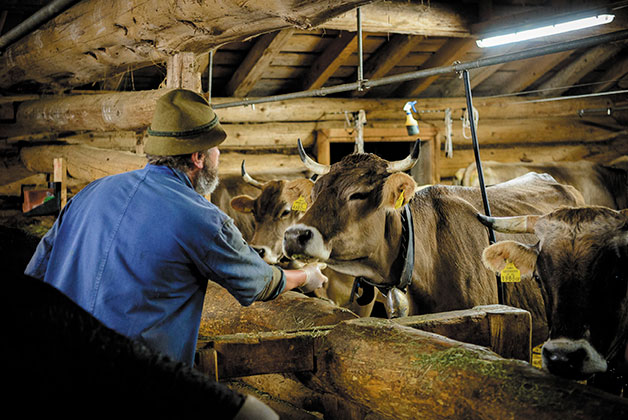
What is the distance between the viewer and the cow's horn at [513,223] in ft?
10.5

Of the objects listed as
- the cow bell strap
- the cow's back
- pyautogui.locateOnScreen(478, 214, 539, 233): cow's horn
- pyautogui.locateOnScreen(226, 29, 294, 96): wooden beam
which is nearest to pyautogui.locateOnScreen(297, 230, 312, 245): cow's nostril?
the cow bell strap

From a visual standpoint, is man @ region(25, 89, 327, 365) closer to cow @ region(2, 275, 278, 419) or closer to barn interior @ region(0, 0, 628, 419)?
barn interior @ region(0, 0, 628, 419)

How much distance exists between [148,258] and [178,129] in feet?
1.83

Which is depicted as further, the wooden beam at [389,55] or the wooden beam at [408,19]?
the wooden beam at [389,55]

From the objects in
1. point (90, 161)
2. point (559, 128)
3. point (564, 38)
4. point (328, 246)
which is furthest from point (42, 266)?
point (559, 128)

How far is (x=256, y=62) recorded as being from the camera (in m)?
6.98

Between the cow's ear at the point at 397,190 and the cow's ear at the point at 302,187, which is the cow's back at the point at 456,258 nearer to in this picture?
the cow's ear at the point at 397,190

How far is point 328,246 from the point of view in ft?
11.8

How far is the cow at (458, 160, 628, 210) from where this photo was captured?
834 centimetres

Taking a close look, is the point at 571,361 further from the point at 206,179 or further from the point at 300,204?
the point at 300,204

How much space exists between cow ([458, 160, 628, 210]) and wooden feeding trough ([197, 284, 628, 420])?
20.5 ft

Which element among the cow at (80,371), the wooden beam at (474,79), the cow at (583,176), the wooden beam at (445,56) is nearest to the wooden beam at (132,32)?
the cow at (80,371)

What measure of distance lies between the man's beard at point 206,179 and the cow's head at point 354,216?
1.21m

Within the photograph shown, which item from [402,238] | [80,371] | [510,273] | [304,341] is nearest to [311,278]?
[304,341]
